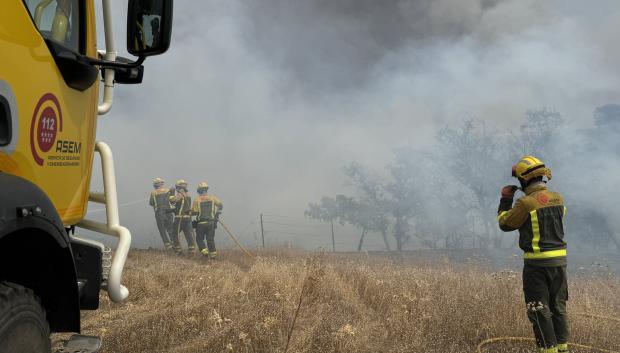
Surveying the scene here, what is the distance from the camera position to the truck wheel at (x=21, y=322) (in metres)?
1.40

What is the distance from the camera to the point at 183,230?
1361 centimetres

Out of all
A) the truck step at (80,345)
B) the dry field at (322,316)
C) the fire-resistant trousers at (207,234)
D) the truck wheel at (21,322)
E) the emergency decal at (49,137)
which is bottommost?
the dry field at (322,316)

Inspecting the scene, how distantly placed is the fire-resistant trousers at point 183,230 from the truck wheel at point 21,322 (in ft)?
40.0

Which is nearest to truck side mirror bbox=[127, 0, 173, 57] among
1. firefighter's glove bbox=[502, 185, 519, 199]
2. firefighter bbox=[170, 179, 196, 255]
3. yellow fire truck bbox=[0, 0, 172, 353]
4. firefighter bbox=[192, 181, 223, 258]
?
yellow fire truck bbox=[0, 0, 172, 353]

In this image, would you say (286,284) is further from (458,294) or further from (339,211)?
(339,211)

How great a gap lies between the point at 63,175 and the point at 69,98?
34 centimetres

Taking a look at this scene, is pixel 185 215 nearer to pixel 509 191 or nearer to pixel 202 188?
pixel 202 188

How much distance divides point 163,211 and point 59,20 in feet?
41.2

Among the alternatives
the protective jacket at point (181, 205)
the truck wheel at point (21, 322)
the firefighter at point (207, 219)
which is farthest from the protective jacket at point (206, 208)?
the truck wheel at point (21, 322)

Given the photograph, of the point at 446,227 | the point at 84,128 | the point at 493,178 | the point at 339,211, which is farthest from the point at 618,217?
the point at 84,128

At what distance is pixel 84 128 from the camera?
226 cm

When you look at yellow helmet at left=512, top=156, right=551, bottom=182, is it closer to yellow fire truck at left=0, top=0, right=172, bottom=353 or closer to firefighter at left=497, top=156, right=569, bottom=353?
firefighter at left=497, top=156, right=569, bottom=353

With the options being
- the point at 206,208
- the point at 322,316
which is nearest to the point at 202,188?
the point at 206,208

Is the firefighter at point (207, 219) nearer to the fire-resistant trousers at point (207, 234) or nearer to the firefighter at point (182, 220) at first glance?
the fire-resistant trousers at point (207, 234)
